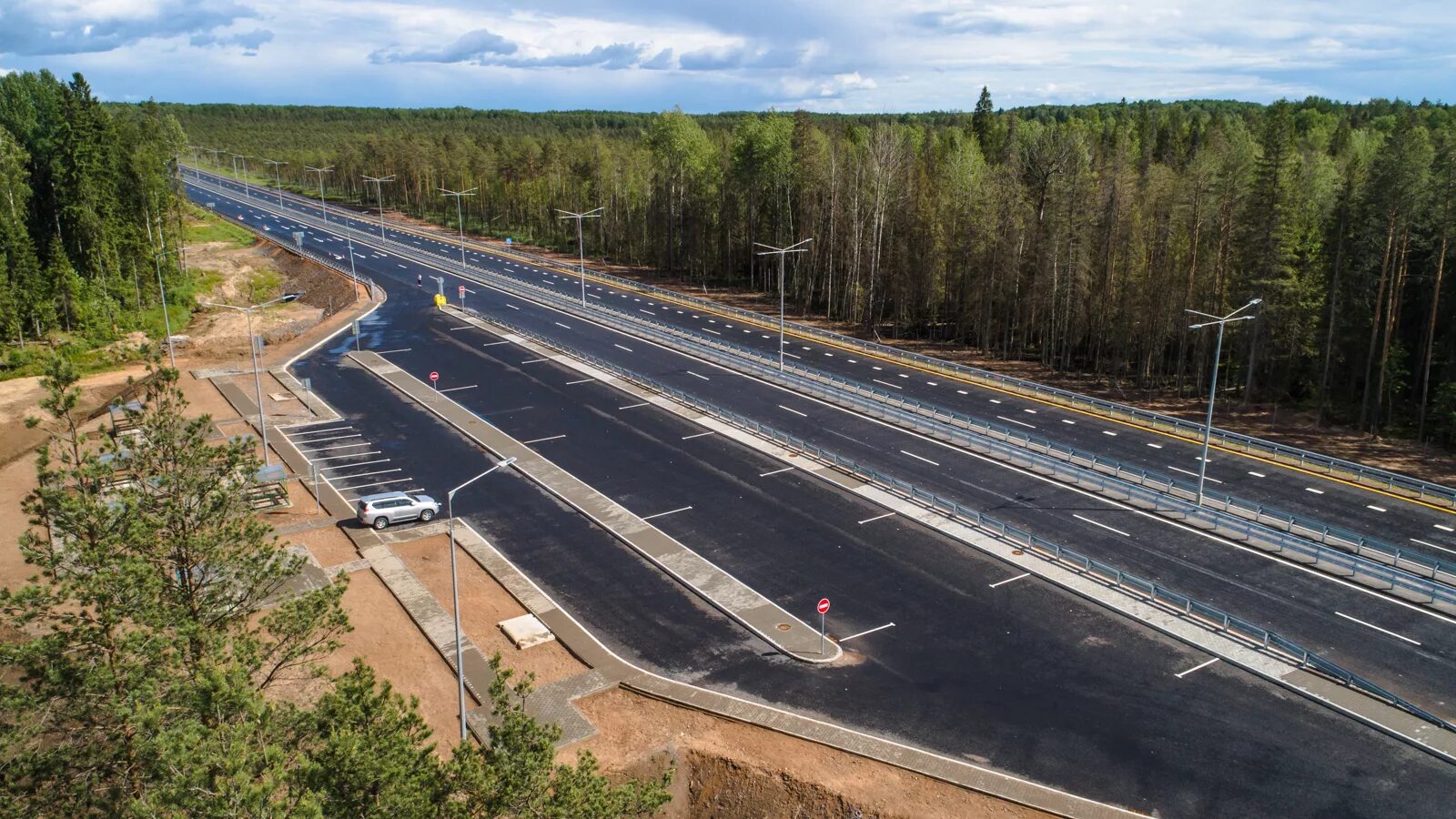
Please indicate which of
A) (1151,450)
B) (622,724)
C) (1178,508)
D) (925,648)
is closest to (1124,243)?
(1151,450)

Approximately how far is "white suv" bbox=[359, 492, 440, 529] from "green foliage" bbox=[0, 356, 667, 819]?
1538 centimetres

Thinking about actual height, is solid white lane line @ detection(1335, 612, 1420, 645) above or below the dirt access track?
above

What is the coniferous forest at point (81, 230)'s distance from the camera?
221 ft

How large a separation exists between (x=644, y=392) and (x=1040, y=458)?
2399 cm

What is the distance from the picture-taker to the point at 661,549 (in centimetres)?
3406

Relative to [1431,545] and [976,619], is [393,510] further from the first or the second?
[1431,545]

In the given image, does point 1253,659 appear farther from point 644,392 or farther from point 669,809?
point 644,392

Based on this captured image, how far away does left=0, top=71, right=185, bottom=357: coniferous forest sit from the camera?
67.3 meters

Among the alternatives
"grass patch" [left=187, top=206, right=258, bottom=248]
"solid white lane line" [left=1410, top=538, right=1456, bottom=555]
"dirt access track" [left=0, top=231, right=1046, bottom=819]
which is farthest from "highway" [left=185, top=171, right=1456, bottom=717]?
"grass patch" [left=187, top=206, right=258, bottom=248]

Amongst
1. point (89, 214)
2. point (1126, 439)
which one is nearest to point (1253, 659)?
point (1126, 439)

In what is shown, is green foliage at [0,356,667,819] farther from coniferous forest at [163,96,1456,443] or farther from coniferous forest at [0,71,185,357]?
coniferous forest at [0,71,185,357]

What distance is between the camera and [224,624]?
18.6 m

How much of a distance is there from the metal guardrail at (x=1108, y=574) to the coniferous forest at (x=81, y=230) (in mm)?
52538

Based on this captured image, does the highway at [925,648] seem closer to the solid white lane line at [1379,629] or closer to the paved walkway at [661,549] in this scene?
the paved walkway at [661,549]
